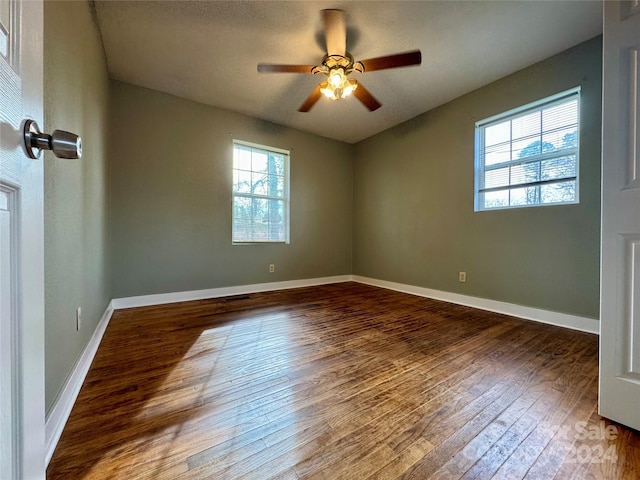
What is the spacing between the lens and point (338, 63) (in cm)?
223

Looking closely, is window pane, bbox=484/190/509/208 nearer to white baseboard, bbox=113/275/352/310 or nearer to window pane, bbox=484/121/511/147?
window pane, bbox=484/121/511/147

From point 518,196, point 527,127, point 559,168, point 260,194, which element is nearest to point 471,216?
point 518,196

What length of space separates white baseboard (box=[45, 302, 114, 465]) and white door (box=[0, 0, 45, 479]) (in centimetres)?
66

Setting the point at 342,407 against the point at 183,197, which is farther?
the point at 183,197

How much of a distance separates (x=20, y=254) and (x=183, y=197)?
316 centimetres

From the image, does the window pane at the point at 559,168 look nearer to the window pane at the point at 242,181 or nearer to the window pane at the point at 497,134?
the window pane at the point at 497,134

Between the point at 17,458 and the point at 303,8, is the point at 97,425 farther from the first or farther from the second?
the point at 303,8

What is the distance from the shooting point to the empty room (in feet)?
3.20

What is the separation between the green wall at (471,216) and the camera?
2334mm

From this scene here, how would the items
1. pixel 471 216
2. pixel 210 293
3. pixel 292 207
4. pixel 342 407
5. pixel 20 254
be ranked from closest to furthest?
pixel 20 254
pixel 342 407
pixel 471 216
pixel 210 293
pixel 292 207

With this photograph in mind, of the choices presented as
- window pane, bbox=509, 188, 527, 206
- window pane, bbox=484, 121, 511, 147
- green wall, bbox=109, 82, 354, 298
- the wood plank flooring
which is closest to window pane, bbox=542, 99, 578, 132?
window pane, bbox=484, 121, 511, 147

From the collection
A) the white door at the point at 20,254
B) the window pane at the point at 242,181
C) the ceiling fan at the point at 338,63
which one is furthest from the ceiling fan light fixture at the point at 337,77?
the white door at the point at 20,254

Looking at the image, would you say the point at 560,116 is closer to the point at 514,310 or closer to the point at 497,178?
the point at 497,178

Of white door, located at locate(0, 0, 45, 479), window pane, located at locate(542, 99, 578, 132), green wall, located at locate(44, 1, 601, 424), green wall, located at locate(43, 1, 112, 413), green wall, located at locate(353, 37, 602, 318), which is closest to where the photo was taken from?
white door, located at locate(0, 0, 45, 479)
